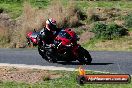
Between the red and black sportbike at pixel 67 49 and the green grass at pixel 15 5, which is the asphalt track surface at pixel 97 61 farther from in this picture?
the green grass at pixel 15 5

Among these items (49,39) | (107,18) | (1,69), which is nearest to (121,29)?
(107,18)

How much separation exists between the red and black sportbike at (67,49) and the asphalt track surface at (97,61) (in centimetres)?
27

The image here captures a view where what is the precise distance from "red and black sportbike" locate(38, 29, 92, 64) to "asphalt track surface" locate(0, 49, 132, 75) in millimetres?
272

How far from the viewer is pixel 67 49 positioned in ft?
57.3

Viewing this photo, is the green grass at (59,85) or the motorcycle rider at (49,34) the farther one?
the motorcycle rider at (49,34)

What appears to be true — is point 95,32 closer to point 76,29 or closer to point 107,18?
point 76,29

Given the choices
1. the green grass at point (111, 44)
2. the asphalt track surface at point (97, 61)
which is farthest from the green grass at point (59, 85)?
Answer: the green grass at point (111, 44)

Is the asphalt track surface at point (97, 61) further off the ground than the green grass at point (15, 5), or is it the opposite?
the asphalt track surface at point (97, 61)

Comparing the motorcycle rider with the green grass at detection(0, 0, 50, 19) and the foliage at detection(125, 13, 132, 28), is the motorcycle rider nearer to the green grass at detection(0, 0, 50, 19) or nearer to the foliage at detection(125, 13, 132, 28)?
the foliage at detection(125, 13, 132, 28)

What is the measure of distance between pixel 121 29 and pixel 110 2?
10.3 metres

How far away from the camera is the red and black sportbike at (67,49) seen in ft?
56.7

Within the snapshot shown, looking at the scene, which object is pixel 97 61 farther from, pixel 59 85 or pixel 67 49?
pixel 59 85

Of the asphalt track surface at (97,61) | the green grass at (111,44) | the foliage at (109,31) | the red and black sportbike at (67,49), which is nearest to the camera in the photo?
the asphalt track surface at (97,61)

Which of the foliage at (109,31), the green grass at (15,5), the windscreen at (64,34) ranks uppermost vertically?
the windscreen at (64,34)
